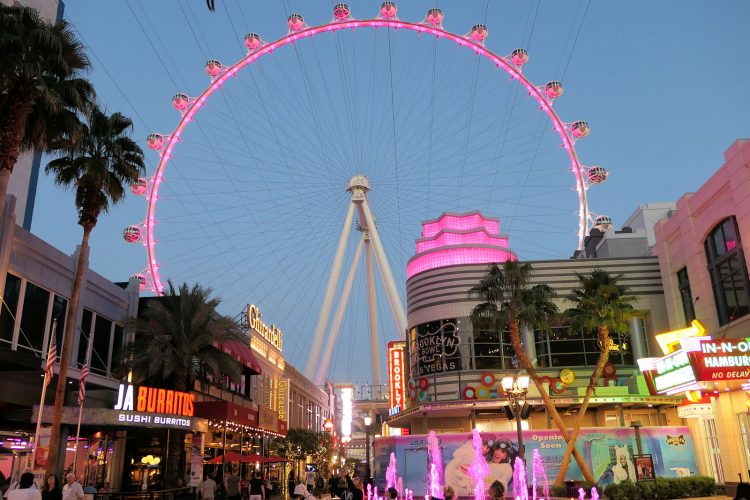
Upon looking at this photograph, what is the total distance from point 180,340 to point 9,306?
9.54 meters

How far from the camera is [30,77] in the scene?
68.8 feet

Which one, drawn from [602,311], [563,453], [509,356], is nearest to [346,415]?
[509,356]

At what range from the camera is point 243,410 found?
Result: 141 ft

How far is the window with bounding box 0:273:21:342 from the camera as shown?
27.4m

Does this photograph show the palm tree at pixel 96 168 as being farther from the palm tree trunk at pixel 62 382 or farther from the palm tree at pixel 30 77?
the palm tree at pixel 30 77

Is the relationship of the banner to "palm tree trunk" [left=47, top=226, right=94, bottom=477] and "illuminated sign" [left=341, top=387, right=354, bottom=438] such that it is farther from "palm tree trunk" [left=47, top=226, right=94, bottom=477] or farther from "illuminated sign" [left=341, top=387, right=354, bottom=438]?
"illuminated sign" [left=341, top=387, right=354, bottom=438]

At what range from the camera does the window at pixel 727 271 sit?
3014cm

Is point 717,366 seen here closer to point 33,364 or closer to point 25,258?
point 33,364

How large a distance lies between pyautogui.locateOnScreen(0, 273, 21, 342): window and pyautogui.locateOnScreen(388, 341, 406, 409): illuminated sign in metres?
32.1

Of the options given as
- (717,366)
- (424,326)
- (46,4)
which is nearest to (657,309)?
(424,326)

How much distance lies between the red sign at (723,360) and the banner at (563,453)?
978 cm

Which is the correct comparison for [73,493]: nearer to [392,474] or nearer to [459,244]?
[392,474]

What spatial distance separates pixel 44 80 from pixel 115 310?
17.7 m

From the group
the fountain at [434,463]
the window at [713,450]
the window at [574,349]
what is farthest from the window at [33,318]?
the window at [713,450]
